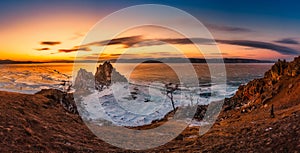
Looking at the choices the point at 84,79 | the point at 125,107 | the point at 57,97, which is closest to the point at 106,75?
the point at 84,79

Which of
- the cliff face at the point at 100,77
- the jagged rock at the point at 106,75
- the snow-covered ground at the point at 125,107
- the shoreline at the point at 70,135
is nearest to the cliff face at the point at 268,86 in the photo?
the shoreline at the point at 70,135

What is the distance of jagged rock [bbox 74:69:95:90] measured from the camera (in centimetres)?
9861

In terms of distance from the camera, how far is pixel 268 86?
115 feet

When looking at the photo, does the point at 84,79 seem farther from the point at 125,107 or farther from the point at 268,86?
the point at 268,86

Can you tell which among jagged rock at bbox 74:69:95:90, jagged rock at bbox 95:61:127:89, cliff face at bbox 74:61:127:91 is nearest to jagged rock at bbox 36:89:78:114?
jagged rock at bbox 74:69:95:90

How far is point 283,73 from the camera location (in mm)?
33812

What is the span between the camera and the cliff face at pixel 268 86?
30.7m

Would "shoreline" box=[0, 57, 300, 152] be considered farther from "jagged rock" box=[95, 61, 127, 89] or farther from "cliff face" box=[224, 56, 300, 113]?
"jagged rock" box=[95, 61, 127, 89]

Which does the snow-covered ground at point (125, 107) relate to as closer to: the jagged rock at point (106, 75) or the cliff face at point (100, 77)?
the cliff face at point (100, 77)

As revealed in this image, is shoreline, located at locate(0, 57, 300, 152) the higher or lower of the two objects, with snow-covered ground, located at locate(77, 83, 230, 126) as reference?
higher

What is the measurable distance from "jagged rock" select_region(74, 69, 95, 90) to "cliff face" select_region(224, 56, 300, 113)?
66.3m

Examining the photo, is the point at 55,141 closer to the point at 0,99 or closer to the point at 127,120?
the point at 0,99

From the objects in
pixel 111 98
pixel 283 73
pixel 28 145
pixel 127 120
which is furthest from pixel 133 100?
pixel 28 145

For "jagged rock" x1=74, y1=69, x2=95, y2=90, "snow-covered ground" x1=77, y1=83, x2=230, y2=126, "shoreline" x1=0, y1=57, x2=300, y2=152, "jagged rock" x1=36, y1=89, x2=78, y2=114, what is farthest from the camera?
"jagged rock" x1=74, y1=69, x2=95, y2=90
